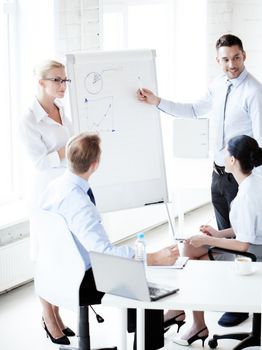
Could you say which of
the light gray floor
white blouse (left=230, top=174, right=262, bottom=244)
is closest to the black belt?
the light gray floor

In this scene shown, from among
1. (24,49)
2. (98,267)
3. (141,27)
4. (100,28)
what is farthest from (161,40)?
(98,267)

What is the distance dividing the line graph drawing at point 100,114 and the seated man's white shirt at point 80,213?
38.7 inches

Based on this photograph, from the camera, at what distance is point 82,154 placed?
12.5 ft

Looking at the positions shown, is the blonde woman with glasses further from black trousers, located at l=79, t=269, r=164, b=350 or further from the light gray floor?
black trousers, located at l=79, t=269, r=164, b=350

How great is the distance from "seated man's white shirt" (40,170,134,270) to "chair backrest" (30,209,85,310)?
0.04 m

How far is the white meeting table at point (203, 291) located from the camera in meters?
3.30

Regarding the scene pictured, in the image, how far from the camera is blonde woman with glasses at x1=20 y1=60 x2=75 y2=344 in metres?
4.66

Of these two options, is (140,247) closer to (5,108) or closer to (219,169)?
(219,169)

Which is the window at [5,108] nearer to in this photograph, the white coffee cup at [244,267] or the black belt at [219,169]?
the black belt at [219,169]

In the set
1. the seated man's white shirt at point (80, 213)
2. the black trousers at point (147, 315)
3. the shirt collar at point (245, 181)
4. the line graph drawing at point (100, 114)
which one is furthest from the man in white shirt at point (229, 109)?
the seated man's white shirt at point (80, 213)

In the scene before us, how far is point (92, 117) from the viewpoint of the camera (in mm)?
4859

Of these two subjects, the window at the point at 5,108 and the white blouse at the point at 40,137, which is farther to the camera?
the window at the point at 5,108

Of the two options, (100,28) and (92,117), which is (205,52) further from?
(92,117)

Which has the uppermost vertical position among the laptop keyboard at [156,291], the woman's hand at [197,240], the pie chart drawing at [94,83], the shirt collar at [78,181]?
the pie chart drawing at [94,83]
